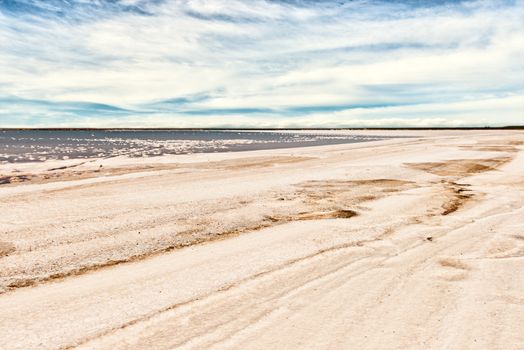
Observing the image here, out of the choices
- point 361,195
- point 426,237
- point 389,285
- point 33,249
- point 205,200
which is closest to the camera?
point 389,285

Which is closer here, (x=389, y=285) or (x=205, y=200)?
(x=389, y=285)

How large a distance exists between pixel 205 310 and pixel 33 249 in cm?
317

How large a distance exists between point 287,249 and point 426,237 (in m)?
2.26

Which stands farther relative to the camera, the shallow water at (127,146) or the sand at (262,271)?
the shallow water at (127,146)

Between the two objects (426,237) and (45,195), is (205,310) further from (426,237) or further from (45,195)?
(45,195)

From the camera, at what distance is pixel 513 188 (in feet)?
33.5

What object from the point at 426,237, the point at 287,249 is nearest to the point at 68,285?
the point at 287,249

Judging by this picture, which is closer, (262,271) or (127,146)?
(262,271)

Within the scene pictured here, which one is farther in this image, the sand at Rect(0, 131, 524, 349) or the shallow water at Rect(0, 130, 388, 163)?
the shallow water at Rect(0, 130, 388, 163)

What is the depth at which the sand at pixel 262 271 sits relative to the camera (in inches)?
127

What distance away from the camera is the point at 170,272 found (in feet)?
15.1

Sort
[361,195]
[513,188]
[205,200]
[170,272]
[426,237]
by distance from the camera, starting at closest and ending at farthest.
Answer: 1. [170,272]
2. [426,237]
3. [205,200]
4. [361,195]
5. [513,188]

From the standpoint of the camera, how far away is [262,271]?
4609 mm

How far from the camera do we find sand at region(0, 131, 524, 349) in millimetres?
3238
